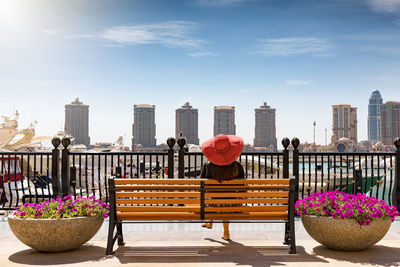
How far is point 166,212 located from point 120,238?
3.20 ft

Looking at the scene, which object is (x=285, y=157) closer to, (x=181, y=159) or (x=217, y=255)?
(x=181, y=159)

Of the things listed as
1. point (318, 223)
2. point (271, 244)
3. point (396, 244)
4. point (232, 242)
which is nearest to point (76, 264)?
point (232, 242)

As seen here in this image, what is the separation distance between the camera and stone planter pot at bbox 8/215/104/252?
5.12m

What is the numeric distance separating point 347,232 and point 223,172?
5.72ft

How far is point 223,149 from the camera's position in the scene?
5.58 m

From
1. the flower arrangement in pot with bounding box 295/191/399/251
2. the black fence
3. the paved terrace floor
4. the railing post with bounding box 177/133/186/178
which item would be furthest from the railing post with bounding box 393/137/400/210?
the railing post with bounding box 177/133/186/178

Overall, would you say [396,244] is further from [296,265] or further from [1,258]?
[1,258]

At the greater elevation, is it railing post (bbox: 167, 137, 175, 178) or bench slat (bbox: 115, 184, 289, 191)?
railing post (bbox: 167, 137, 175, 178)

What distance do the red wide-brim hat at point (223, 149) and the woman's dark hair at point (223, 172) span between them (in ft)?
0.22

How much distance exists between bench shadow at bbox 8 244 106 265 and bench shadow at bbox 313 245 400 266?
9.29ft

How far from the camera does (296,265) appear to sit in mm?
4723

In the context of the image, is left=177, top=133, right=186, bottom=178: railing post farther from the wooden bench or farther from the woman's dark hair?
the wooden bench

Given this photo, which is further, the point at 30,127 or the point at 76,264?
the point at 30,127

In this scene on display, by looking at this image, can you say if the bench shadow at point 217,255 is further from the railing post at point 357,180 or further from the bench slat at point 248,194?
the railing post at point 357,180
